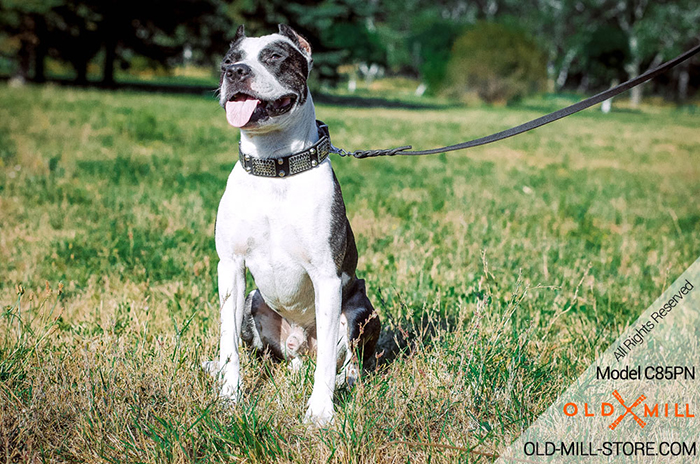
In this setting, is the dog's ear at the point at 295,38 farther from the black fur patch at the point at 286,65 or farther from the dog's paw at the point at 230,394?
the dog's paw at the point at 230,394

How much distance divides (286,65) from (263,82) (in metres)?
0.19

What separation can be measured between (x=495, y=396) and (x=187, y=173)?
608 centimetres

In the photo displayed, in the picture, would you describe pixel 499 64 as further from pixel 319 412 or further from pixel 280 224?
pixel 319 412

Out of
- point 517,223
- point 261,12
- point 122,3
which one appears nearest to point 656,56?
point 261,12

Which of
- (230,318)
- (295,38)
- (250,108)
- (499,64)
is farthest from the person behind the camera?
(499,64)

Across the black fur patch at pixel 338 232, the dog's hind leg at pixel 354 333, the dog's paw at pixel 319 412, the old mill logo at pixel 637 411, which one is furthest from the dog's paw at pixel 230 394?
the old mill logo at pixel 637 411

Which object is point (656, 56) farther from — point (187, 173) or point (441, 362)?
point (441, 362)

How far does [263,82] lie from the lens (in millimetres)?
2369

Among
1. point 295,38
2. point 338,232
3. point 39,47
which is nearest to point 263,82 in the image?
point 295,38

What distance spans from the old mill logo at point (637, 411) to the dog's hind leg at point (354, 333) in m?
0.90

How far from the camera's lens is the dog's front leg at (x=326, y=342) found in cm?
243

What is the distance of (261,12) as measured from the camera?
85.8 feet

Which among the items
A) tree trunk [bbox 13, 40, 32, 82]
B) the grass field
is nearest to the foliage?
tree trunk [bbox 13, 40, 32, 82]

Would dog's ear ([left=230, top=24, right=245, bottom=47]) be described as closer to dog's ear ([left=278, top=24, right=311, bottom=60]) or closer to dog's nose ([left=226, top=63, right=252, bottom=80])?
dog's ear ([left=278, top=24, right=311, bottom=60])
